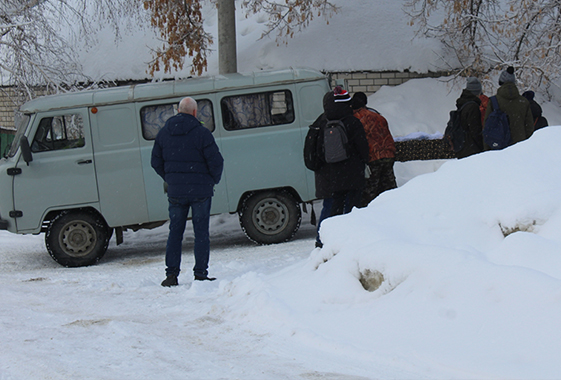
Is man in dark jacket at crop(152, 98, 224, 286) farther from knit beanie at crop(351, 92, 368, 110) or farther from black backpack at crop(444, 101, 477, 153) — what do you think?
black backpack at crop(444, 101, 477, 153)

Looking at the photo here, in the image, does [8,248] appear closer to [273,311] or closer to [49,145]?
[49,145]

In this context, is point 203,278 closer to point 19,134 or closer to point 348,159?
point 348,159

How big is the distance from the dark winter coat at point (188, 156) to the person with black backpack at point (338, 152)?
49.1 inches

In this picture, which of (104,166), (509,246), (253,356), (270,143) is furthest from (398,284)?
(104,166)

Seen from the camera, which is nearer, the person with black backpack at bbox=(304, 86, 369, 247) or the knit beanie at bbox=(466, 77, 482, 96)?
Answer: the person with black backpack at bbox=(304, 86, 369, 247)

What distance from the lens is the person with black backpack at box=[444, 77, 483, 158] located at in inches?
304

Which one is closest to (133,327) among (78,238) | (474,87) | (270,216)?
(78,238)

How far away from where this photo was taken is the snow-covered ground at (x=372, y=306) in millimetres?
3451

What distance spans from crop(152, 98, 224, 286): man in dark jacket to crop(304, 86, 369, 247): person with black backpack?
4.06 feet

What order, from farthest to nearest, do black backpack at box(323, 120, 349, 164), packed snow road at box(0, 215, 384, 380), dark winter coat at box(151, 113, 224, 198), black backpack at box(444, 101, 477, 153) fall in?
black backpack at box(444, 101, 477, 153) < black backpack at box(323, 120, 349, 164) < dark winter coat at box(151, 113, 224, 198) < packed snow road at box(0, 215, 384, 380)

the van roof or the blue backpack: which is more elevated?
the van roof

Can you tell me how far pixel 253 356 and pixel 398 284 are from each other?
3.58ft

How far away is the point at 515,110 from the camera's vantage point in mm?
7355

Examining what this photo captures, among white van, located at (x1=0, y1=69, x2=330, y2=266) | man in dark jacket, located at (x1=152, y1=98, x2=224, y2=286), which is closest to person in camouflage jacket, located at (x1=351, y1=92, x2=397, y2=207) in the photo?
white van, located at (x1=0, y1=69, x2=330, y2=266)
